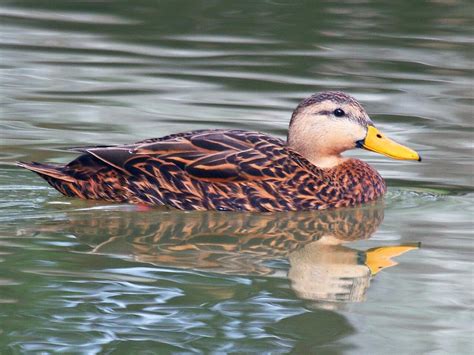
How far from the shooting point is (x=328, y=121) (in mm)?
10250

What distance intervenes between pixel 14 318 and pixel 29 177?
12.0ft

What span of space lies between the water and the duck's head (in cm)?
41

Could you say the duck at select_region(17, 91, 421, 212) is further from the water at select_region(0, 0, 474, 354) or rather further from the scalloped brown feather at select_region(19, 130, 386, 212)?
the water at select_region(0, 0, 474, 354)

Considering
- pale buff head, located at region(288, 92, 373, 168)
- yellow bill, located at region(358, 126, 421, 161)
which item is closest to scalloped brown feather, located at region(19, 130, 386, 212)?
pale buff head, located at region(288, 92, 373, 168)

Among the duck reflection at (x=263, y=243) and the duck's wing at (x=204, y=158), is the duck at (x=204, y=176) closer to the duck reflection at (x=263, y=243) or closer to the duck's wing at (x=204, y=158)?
the duck's wing at (x=204, y=158)

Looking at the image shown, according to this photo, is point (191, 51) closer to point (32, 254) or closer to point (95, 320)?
point (32, 254)

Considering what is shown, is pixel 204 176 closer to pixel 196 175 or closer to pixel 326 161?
pixel 196 175

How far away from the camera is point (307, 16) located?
1761cm

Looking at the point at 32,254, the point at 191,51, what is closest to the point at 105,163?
the point at 32,254

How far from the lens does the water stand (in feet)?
23.4

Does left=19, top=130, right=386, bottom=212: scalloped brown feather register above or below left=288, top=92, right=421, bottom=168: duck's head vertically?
below

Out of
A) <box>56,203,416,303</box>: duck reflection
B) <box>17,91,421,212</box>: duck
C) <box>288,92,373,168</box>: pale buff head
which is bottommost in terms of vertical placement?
<box>56,203,416,303</box>: duck reflection

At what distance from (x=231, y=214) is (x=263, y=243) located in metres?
0.90

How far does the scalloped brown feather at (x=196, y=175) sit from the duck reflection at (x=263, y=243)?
0.40 ft
